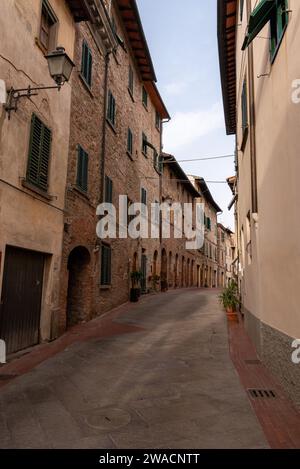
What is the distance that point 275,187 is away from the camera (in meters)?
5.64

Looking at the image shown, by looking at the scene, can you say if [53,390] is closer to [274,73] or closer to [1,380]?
[1,380]

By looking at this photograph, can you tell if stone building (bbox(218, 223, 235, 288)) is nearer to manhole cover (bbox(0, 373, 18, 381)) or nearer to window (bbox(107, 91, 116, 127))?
window (bbox(107, 91, 116, 127))

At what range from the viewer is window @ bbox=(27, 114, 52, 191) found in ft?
25.2

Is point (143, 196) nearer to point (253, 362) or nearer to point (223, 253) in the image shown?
point (253, 362)

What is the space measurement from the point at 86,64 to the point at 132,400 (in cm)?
996

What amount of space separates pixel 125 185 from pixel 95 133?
13.5 ft

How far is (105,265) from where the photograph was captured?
42.6 feet

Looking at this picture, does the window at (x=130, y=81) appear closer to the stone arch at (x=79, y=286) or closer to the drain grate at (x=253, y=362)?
the stone arch at (x=79, y=286)

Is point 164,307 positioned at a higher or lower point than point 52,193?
lower

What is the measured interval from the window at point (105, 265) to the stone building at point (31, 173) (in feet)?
11.7

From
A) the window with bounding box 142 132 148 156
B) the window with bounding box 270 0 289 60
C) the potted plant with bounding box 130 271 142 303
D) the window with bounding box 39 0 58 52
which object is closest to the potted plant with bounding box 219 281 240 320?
the potted plant with bounding box 130 271 142 303

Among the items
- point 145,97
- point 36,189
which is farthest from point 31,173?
point 145,97

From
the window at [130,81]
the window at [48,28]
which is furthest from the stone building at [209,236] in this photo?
the window at [48,28]
